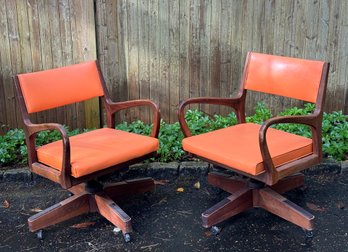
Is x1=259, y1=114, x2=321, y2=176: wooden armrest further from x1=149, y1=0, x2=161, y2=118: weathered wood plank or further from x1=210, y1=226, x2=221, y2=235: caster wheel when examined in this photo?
x1=149, y1=0, x2=161, y2=118: weathered wood plank

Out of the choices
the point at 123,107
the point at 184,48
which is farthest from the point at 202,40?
the point at 123,107

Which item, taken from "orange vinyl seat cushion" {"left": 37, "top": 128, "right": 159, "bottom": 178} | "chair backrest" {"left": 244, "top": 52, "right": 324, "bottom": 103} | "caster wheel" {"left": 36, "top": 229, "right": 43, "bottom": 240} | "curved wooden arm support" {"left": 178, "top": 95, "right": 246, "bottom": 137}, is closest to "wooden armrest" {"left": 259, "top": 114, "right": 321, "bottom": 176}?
"chair backrest" {"left": 244, "top": 52, "right": 324, "bottom": 103}

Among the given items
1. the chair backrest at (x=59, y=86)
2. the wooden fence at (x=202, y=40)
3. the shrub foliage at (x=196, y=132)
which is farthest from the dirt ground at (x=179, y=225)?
the wooden fence at (x=202, y=40)

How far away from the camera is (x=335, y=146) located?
4.39 m

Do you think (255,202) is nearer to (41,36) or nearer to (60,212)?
(60,212)

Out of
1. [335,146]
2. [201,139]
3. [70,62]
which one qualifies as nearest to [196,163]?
[201,139]

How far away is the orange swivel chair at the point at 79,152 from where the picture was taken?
326 cm

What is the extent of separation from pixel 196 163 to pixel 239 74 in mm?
1022

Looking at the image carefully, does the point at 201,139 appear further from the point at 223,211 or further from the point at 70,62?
the point at 70,62

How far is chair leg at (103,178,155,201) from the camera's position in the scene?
378 cm

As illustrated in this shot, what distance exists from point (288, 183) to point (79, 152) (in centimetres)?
152

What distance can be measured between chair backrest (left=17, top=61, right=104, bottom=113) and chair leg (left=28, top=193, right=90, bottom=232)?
657mm

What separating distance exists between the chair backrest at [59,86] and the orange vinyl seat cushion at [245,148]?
85cm

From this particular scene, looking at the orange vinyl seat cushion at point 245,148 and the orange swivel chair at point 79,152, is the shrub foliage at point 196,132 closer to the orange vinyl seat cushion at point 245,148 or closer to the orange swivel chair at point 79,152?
the orange swivel chair at point 79,152
